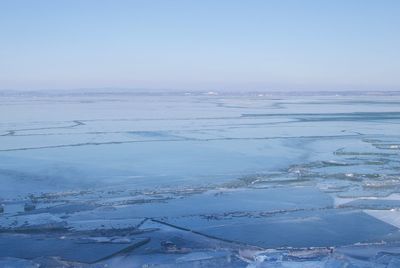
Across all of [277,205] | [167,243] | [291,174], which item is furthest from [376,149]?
[167,243]

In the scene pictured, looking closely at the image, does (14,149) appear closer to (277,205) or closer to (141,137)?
(141,137)

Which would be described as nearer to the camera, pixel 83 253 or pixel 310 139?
pixel 83 253

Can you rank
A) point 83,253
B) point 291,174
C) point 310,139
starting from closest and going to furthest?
point 83,253 < point 291,174 < point 310,139

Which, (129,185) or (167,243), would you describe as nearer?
(167,243)

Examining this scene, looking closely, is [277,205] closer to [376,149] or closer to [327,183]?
[327,183]

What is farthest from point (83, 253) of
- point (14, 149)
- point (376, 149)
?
point (376, 149)

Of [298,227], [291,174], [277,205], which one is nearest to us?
[298,227]
